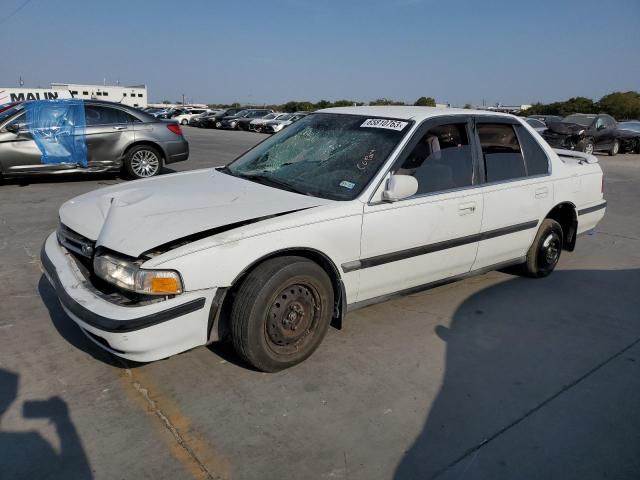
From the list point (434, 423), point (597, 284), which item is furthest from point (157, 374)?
point (597, 284)

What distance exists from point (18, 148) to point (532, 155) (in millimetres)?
7481

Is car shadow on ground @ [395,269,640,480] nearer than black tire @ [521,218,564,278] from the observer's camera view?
Yes

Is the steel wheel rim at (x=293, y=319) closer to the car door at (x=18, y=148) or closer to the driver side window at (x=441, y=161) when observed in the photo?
the driver side window at (x=441, y=161)

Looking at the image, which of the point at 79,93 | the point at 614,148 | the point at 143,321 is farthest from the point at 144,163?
the point at 79,93

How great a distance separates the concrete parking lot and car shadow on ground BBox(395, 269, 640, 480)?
1 cm

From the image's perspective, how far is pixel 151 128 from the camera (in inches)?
346

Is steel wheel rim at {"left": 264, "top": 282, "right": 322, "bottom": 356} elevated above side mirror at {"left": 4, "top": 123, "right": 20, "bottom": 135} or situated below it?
below

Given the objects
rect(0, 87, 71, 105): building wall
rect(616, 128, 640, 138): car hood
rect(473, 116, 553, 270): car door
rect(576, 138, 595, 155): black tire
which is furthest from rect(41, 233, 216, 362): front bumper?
rect(0, 87, 71, 105): building wall

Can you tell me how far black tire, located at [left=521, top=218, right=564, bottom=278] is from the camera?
456 centimetres

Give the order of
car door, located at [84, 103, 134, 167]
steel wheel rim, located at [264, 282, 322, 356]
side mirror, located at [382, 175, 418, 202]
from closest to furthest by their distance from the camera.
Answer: steel wheel rim, located at [264, 282, 322, 356] < side mirror, located at [382, 175, 418, 202] < car door, located at [84, 103, 134, 167]

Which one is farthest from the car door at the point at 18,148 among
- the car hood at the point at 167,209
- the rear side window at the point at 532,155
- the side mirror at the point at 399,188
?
the rear side window at the point at 532,155

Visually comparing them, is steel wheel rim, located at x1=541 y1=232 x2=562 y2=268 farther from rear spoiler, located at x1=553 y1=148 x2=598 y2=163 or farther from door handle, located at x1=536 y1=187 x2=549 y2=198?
rear spoiler, located at x1=553 y1=148 x2=598 y2=163

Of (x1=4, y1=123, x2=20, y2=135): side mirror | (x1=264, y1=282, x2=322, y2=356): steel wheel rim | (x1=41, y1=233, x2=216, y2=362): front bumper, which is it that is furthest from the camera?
(x1=4, y1=123, x2=20, y2=135): side mirror

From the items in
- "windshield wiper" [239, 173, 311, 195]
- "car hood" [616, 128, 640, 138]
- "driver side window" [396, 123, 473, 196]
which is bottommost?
"windshield wiper" [239, 173, 311, 195]
